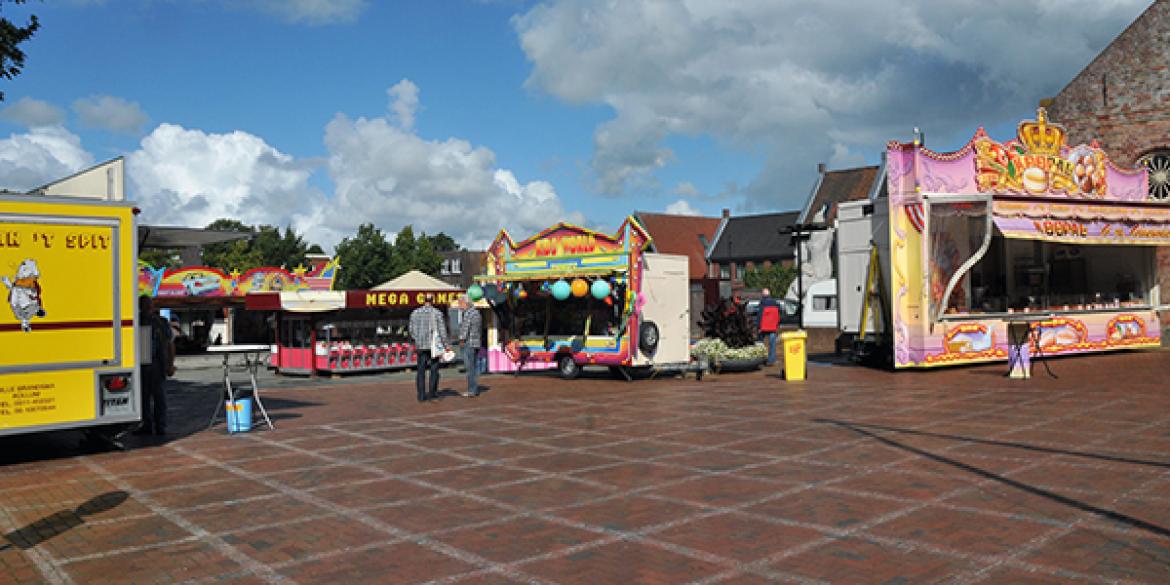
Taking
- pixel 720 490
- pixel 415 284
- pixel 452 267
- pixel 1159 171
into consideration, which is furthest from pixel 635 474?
pixel 452 267

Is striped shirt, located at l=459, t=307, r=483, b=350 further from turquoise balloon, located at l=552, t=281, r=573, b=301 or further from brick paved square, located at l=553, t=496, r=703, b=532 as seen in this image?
brick paved square, located at l=553, t=496, r=703, b=532

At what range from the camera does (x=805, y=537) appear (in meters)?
5.79

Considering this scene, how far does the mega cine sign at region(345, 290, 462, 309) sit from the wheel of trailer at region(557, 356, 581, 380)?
4.49m

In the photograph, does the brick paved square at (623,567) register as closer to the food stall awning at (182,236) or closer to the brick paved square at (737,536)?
the brick paved square at (737,536)

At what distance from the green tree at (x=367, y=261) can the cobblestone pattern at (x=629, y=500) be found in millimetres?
60880

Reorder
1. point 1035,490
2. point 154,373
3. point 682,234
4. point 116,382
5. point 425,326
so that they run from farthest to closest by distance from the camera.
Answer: point 682,234 → point 425,326 → point 154,373 → point 116,382 → point 1035,490

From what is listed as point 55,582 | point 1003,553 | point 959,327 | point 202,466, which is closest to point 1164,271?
point 959,327

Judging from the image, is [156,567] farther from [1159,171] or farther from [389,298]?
[1159,171]

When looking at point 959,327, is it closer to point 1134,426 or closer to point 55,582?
point 1134,426

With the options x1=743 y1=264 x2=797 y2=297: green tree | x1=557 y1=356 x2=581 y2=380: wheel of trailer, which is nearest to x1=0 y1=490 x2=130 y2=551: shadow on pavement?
x1=557 y1=356 x2=581 y2=380: wheel of trailer

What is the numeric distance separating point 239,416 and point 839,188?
52.3m

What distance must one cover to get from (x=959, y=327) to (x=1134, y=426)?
27.1ft

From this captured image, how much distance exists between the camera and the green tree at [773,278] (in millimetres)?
57781

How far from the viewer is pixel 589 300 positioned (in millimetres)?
17781
